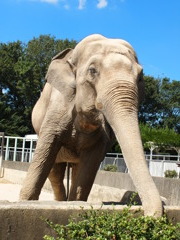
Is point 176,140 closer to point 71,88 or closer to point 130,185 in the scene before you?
point 130,185

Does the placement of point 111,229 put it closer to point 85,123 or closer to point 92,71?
point 92,71

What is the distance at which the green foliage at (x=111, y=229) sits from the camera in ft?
8.92

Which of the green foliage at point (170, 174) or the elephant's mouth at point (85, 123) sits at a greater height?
the elephant's mouth at point (85, 123)

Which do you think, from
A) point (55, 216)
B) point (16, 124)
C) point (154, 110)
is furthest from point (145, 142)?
point (55, 216)

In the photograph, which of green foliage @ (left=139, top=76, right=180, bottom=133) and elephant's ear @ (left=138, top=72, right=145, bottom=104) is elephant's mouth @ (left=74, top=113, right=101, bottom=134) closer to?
elephant's ear @ (left=138, top=72, right=145, bottom=104)

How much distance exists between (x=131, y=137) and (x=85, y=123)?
1470 millimetres

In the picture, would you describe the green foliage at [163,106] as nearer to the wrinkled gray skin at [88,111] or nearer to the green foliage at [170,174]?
the green foliage at [170,174]

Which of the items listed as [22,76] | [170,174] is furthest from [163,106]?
[170,174]

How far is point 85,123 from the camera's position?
5.40m

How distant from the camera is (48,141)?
5.67 meters

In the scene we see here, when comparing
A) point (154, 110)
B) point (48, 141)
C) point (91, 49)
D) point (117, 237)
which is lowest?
point (117, 237)

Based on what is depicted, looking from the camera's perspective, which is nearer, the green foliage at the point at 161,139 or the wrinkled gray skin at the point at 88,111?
the wrinkled gray skin at the point at 88,111

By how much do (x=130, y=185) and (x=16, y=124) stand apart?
121 ft

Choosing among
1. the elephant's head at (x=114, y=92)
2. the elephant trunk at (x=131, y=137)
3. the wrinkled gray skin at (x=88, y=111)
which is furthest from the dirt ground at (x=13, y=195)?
the elephant trunk at (x=131, y=137)
